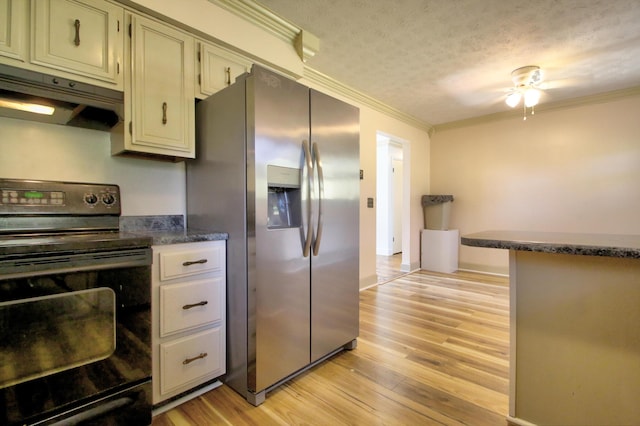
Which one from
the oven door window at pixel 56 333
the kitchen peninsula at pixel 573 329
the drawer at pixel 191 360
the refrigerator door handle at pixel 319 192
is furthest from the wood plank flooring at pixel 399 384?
the refrigerator door handle at pixel 319 192

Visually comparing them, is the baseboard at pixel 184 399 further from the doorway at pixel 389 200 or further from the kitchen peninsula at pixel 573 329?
the doorway at pixel 389 200

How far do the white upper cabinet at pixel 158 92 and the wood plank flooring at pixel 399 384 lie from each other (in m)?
1.47

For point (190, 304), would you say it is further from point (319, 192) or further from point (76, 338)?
point (319, 192)

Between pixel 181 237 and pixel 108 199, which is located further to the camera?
pixel 108 199

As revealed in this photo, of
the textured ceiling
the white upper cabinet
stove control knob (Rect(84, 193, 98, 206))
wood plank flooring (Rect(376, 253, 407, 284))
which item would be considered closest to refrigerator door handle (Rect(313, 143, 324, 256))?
the white upper cabinet

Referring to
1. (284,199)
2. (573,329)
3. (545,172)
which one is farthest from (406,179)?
(573,329)

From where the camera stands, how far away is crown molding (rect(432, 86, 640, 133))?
11.4ft

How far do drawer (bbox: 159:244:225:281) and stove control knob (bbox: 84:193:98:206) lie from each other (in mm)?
578

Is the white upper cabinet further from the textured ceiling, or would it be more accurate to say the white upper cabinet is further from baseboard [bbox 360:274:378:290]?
baseboard [bbox 360:274:378:290]

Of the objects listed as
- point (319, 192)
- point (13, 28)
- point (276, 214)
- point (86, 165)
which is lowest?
point (276, 214)

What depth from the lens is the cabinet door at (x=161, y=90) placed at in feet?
5.28

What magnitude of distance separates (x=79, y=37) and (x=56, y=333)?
1.39 m

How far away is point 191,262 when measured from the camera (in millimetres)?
1538

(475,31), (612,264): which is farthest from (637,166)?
(612,264)
